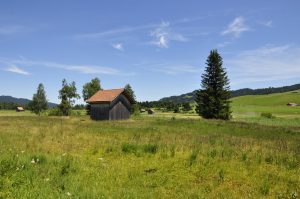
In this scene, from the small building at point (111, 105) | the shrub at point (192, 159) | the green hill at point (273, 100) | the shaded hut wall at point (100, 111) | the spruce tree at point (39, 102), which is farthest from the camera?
the green hill at point (273, 100)

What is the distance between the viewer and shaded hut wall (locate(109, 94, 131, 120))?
5294cm

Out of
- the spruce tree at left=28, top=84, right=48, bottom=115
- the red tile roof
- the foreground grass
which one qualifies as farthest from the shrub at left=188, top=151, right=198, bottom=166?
the spruce tree at left=28, top=84, right=48, bottom=115

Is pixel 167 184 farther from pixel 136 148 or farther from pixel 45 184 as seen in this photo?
pixel 136 148

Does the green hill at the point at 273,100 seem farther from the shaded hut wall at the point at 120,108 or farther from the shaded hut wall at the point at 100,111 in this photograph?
the shaded hut wall at the point at 100,111

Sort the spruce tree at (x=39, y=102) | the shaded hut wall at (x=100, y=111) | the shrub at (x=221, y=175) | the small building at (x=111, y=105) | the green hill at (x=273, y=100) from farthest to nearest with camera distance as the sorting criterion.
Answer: the green hill at (x=273, y=100)
the spruce tree at (x=39, y=102)
the shaded hut wall at (x=100, y=111)
the small building at (x=111, y=105)
the shrub at (x=221, y=175)

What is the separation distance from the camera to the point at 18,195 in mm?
7613

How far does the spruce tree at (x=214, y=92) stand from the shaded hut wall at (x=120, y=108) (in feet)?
45.4

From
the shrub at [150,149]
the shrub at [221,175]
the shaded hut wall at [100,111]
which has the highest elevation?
the shaded hut wall at [100,111]

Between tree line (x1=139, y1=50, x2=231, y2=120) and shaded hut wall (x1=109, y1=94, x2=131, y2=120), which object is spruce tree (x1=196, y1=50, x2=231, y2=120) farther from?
shaded hut wall (x1=109, y1=94, x2=131, y2=120)

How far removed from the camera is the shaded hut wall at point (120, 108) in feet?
174

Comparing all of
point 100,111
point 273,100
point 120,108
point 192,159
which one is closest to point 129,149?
point 192,159

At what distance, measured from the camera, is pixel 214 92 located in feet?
192

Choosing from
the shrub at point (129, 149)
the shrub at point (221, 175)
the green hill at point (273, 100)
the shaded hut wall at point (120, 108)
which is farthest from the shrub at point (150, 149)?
the green hill at point (273, 100)

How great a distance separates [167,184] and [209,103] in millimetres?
49543
